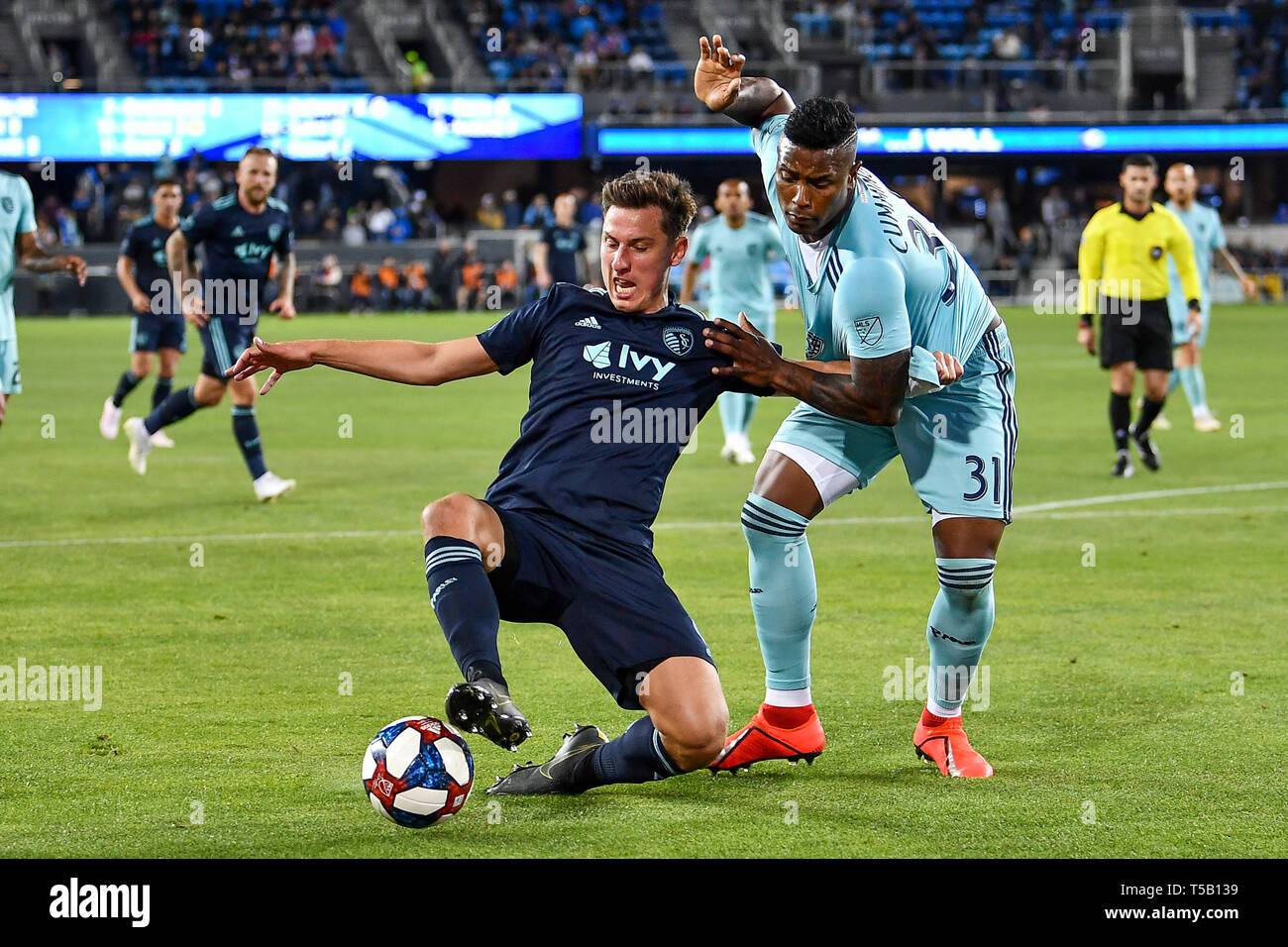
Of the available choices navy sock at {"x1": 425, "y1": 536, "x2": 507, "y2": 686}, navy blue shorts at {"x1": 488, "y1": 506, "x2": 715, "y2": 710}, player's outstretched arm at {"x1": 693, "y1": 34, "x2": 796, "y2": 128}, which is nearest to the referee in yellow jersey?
player's outstretched arm at {"x1": 693, "y1": 34, "x2": 796, "y2": 128}

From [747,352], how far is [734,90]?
1255 millimetres

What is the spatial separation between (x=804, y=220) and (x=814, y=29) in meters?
40.8

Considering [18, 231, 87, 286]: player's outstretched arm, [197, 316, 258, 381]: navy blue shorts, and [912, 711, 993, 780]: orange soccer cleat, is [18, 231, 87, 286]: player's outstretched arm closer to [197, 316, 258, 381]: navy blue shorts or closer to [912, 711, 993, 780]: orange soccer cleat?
[197, 316, 258, 381]: navy blue shorts

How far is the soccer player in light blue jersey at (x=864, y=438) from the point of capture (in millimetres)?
4852

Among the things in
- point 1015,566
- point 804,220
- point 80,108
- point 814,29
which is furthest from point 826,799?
point 814,29

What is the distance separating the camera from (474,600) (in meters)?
4.48

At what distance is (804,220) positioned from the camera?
4.91m

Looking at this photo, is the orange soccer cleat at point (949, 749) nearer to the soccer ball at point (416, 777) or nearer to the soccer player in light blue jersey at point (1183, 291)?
the soccer ball at point (416, 777)

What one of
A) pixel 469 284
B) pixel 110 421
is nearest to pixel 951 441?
pixel 110 421

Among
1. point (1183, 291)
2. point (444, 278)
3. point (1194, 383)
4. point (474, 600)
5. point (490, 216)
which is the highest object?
point (490, 216)

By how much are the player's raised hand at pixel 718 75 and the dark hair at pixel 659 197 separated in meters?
0.69

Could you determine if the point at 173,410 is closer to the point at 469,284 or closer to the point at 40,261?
the point at 40,261

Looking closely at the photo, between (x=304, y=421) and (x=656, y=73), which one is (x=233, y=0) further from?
(x=304, y=421)

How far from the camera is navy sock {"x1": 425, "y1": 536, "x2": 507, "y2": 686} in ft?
14.2
